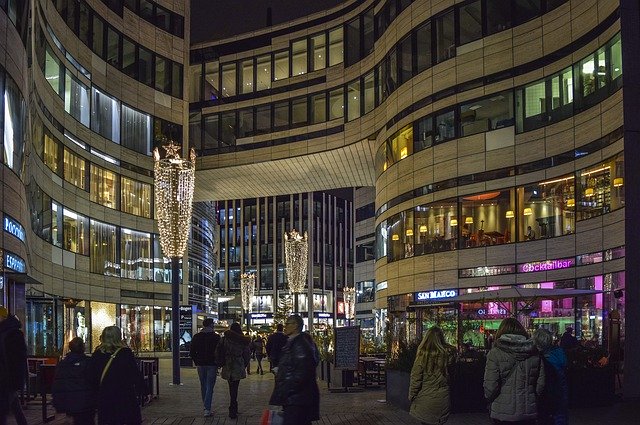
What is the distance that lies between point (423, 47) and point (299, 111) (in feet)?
45.7

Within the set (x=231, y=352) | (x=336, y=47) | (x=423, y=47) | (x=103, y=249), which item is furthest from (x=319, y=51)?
(x=231, y=352)

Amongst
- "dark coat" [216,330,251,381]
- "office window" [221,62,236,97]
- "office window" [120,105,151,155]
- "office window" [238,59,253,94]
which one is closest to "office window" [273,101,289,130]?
"office window" [238,59,253,94]

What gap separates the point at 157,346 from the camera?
2028 inches

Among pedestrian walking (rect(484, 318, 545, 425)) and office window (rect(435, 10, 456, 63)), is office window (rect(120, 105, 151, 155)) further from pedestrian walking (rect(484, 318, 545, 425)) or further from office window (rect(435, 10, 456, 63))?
pedestrian walking (rect(484, 318, 545, 425))

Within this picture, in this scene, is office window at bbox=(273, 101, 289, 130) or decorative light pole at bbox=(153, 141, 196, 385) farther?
office window at bbox=(273, 101, 289, 130)

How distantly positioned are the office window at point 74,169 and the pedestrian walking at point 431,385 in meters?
33.0

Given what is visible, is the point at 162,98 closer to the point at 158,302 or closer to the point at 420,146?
the point at 158,302

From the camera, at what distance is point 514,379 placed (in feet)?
27.6

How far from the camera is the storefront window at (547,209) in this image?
30.5 metres

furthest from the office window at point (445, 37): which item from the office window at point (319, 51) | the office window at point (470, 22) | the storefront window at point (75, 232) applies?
the storefront window at point (75, 232)

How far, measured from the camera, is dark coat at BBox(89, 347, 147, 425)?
920 centimetres

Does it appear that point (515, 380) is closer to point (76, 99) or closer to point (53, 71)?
point (53, 71)

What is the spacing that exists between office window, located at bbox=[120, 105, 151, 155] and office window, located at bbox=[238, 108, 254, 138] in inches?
204

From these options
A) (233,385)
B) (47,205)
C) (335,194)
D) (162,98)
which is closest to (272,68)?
(162,98)
